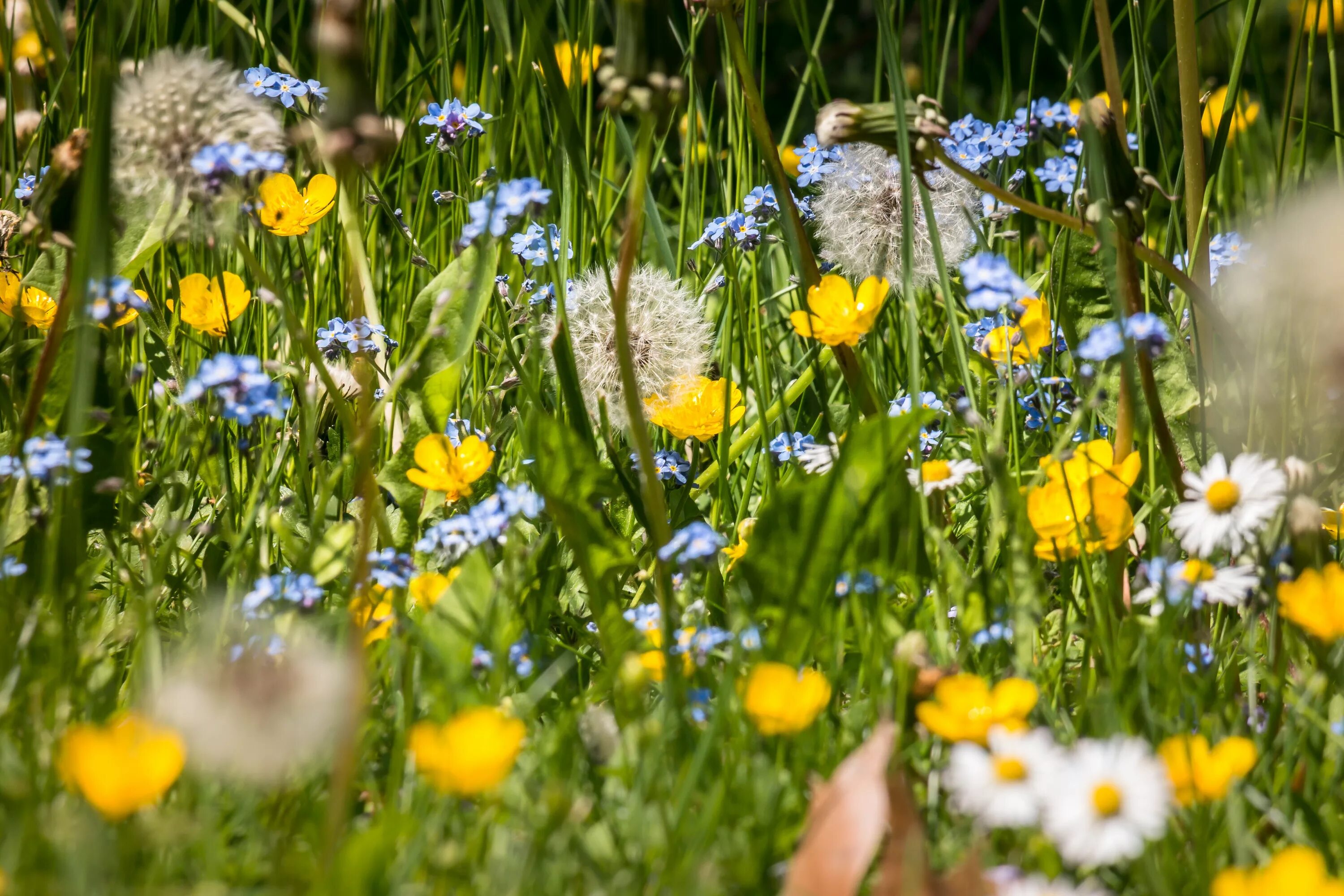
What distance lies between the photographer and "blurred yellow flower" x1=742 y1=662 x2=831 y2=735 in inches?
35.4

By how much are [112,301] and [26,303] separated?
48cm

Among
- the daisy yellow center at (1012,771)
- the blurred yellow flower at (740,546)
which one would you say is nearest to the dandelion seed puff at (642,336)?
the blurred yellow flower at (740,546)

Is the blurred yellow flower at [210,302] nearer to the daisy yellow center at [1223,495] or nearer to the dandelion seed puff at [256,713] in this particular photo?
the dandelion seed puff at [256,713]

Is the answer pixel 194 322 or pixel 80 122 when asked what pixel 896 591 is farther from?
pixel 80 122

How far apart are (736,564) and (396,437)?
680mm

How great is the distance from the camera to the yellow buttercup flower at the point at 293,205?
1.65 metres

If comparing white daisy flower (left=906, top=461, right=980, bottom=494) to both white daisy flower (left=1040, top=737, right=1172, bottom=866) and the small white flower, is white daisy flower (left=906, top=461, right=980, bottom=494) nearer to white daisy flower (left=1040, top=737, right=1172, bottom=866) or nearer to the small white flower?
the small white flower

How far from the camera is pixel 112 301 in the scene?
1263 mm

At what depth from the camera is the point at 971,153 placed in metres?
1.84

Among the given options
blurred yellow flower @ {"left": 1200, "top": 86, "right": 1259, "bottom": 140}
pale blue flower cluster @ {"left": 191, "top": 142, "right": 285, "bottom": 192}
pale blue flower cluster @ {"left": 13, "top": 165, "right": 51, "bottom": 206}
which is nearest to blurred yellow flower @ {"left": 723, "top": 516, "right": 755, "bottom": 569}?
pale blue flower cluster @ {"left": 191, "top": 142, "right": 285, "bottom": 192}

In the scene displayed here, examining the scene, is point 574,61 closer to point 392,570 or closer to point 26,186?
point 26,186

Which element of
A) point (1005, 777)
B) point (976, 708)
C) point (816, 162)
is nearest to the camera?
point (1005, 777)

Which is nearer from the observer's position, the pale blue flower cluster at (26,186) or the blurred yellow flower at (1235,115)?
the pale blue flower cluster at (26,186)

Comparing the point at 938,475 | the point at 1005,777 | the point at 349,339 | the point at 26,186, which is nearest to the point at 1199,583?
the point at 938,475
